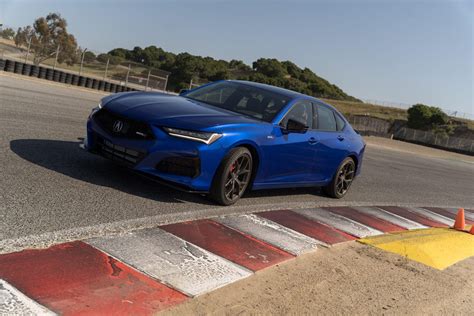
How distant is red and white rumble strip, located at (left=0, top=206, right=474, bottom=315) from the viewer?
291cm

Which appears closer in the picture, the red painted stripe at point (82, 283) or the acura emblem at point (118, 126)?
the red painted stripe at point (82, 283)

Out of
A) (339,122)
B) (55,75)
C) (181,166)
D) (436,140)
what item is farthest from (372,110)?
(181,166)

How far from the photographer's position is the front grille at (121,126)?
17.3ft

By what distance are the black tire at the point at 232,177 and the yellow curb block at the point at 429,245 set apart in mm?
1443

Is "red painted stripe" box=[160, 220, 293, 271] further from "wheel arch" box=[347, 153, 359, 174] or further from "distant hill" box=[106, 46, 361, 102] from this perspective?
"distant hill" box=[106, 46, 361, 102]

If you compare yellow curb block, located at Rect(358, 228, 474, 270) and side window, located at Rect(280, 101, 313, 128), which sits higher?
side window, located at Rect(280, 101, 313, 128)

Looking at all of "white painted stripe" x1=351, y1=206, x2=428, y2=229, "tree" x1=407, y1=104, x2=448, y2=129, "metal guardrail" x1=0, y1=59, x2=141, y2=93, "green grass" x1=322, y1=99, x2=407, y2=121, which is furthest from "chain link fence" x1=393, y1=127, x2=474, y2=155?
"white painted stripe" x1=351, y1=206, x2=428, y2=229

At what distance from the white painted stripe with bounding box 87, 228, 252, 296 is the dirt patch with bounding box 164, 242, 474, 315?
13cm

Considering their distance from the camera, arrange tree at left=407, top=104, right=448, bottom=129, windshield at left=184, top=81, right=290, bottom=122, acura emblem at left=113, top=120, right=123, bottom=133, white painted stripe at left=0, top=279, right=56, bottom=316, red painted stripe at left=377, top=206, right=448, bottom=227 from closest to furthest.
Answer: white painted stripe at left=0, top=279, right=56, bottom=316 → acura emblem at left=113, top=120, right=123, bottom=133 → windshield at left=184, top=81, right=290, bottom=122 → red painted stripe at left=377, top=206, right=448, bottom=227 → tree at left=407, top=104, right=448, bottom=129

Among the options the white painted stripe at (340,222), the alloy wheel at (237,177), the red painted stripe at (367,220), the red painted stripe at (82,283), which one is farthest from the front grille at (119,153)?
the red painted stripe at (367,220)

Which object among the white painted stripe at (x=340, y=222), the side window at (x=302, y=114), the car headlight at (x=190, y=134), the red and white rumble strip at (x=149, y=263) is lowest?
the red and white rumble strip at (x=149, y=263)

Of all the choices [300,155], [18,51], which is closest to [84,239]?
[300,155]

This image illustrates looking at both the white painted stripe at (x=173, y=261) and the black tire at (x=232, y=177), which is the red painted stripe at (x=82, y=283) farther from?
the black tire at (x=232, y=177)

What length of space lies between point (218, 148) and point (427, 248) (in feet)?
8.51
